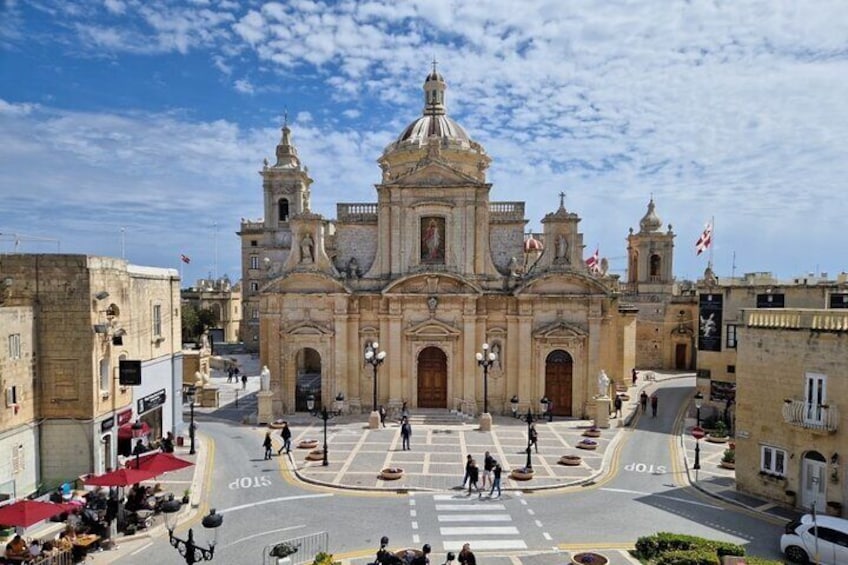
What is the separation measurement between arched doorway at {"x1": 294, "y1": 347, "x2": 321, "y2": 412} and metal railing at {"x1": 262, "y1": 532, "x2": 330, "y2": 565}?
744 inches

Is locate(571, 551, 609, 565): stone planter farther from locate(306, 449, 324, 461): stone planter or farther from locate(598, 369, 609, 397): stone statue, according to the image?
locate(598, 369, 609, 397): stone statue

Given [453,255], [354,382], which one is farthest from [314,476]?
[453,255]

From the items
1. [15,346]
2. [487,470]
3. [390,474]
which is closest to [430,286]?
[390,474]

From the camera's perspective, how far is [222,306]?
7881 centimetres

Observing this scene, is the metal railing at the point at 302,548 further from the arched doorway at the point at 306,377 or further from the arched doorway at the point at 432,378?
the arched doorway at the point at 306,377

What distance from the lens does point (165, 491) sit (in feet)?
74.2

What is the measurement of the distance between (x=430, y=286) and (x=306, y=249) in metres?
8.00

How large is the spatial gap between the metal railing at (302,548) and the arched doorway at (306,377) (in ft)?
62.0

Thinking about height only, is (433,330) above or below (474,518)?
above

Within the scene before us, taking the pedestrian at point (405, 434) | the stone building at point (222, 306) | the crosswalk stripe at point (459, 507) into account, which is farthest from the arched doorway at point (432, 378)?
the stone building at point (222, 306)

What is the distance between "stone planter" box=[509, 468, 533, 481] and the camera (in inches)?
941

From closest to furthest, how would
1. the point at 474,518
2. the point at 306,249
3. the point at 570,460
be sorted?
the point at 474,518 < the point at 570,460 < the point at 306,249

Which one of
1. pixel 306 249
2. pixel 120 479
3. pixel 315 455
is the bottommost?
pixel 315 455

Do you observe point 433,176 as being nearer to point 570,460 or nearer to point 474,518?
point 570,460
